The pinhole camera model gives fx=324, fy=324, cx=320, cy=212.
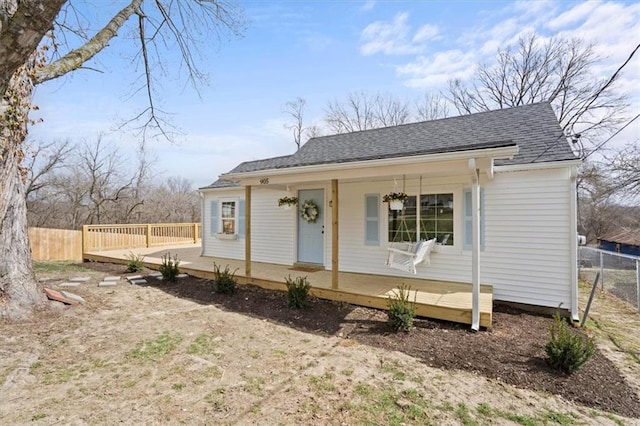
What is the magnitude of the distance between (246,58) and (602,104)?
50.2 ft

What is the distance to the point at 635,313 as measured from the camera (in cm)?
597

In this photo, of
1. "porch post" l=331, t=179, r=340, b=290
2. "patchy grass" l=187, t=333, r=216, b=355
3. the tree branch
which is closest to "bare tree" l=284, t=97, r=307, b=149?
the tree branch

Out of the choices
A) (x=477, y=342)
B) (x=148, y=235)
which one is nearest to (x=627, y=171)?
(x=477, y=342)

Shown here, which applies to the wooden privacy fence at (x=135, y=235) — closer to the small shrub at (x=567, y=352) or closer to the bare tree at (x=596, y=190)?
the small shrub at (x=567, y=352)

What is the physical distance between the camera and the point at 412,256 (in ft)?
18.3

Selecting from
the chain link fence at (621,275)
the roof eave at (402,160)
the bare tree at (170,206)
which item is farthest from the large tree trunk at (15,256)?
the bare tree at (170,206)

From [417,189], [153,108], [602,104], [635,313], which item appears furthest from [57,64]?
[602,104]

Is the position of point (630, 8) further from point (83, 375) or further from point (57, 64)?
point (57, 64)

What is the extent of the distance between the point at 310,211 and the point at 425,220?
110 inches

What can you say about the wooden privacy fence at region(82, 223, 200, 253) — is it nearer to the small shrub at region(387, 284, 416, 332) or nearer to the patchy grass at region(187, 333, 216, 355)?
the patchy grass at region(187, 333, 216, 355)

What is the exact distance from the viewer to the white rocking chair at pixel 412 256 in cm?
551

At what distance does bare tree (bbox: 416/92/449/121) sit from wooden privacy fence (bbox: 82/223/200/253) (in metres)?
14.8

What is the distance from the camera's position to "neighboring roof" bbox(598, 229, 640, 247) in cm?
1761

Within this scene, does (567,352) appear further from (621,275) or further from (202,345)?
(621,275)
